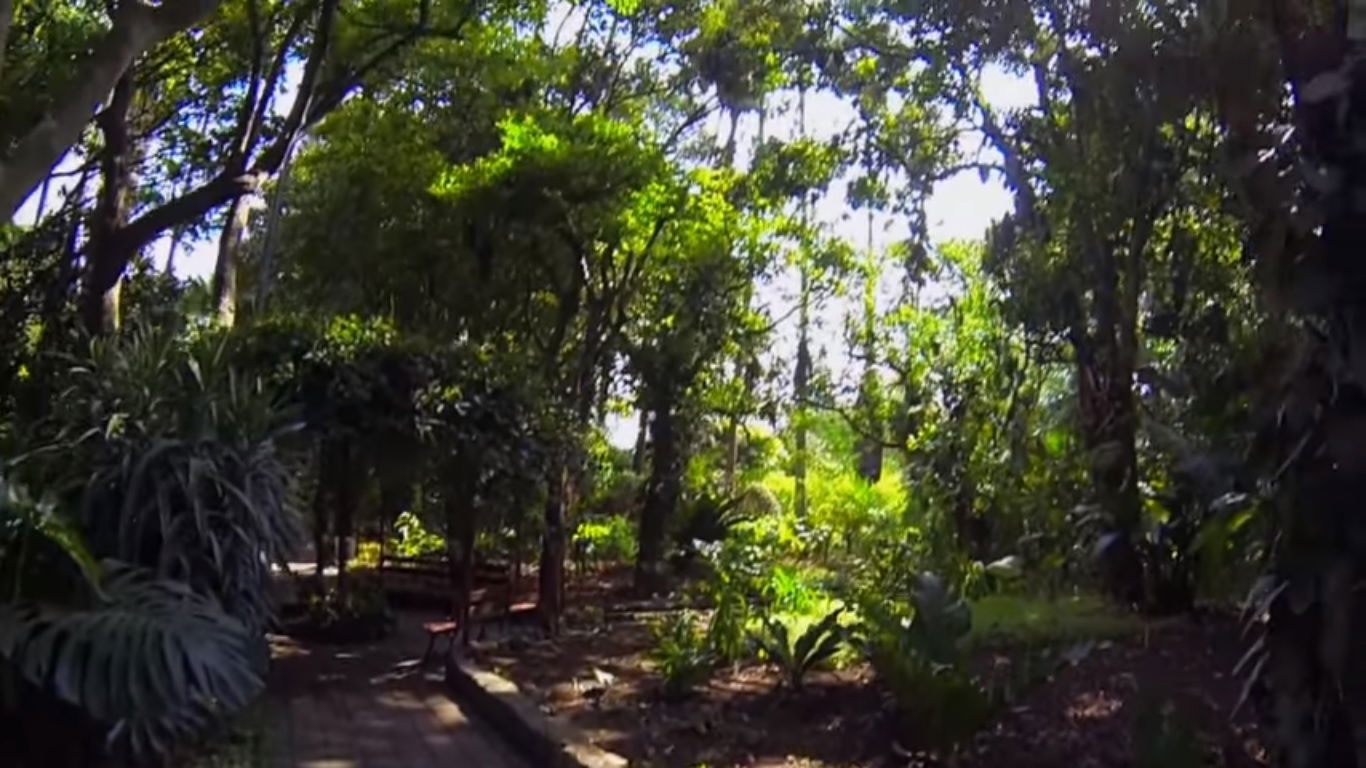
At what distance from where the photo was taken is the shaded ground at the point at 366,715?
7551 mm

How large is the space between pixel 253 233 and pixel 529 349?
433 inches

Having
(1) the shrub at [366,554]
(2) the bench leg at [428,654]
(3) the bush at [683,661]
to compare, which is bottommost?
(2) the bench leg at [428,654]

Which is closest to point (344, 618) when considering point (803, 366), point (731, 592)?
point (731, 592)

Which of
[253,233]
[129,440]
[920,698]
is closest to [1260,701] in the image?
[920,698]

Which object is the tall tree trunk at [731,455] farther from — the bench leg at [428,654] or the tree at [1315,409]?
the tree at [1315,409]

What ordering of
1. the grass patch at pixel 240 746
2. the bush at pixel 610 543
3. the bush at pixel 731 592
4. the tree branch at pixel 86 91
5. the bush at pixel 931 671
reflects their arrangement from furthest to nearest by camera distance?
the bush at pixel 610 543
the bush at pixel 731 592
the grass patch at pixel 240 746
the bush at pixel 931 671
the tree branch at pixel 86 91

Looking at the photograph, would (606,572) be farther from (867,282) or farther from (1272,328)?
(1272,328)

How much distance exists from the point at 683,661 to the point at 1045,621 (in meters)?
2.16

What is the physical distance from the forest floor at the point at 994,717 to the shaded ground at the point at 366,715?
554mm

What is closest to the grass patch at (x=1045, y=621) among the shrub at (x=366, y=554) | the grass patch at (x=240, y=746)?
the grass patch at (x=240, y=746)

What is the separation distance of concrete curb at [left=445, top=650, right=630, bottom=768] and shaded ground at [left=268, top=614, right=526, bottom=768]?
0.10 meters

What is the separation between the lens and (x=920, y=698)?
6.10m

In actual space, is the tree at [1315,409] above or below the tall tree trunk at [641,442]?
below

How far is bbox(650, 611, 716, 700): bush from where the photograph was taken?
821cm
